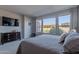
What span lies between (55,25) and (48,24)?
0.69 meters

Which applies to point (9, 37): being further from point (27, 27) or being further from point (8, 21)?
point (27, 27)

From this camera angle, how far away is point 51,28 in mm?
7121

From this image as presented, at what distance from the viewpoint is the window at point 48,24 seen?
280 inches

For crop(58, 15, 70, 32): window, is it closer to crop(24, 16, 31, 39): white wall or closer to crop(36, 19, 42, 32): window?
crop(36, 19, 42, 32): window

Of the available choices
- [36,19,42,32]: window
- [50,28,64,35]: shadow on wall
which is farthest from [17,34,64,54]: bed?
[36,19,42,32]: window

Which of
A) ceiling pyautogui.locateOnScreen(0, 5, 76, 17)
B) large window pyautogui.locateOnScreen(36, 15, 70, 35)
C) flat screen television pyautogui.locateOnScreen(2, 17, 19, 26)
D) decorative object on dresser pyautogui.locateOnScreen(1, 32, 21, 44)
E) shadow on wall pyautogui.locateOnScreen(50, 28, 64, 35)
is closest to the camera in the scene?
ceiling pyautogui.locateOnScreen(0, 5, 76, 17)

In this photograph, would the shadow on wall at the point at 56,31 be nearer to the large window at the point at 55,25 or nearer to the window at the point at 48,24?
the large window at the point at 55,25

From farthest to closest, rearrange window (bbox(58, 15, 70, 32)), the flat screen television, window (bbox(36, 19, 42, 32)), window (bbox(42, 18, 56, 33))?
window (bbox(36, 19, 42, 32)) → window (bbox(42, 18, 56, 33)) → window (bbox(58, 15, 70, 32)) → the flat screen television

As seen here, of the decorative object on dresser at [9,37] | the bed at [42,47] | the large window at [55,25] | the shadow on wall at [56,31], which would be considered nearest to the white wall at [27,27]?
the large window at [55,25]

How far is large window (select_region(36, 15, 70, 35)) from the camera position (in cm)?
625

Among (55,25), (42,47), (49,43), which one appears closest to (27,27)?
(55,25)

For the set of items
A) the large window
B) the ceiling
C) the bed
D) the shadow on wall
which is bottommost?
the bed
